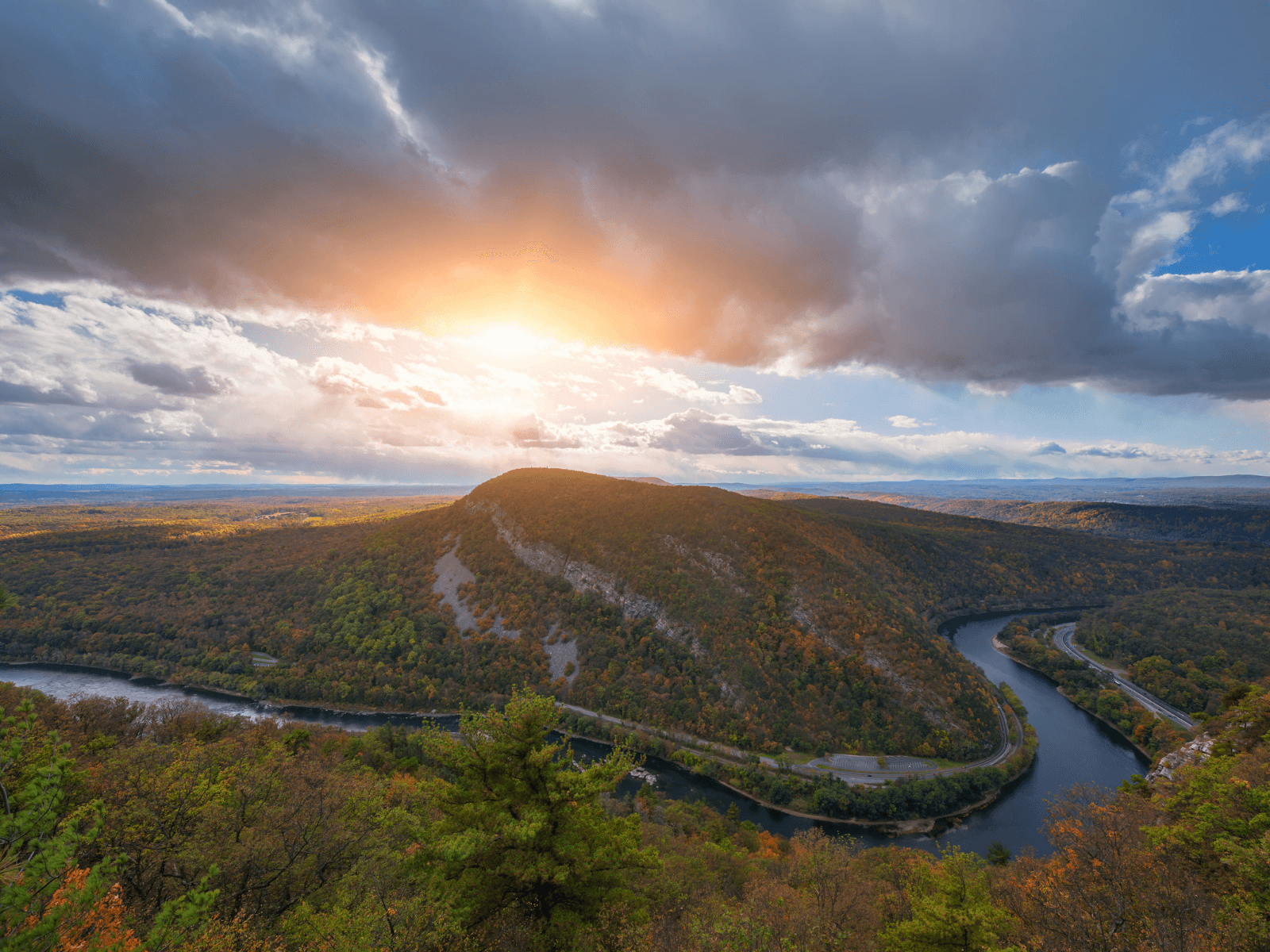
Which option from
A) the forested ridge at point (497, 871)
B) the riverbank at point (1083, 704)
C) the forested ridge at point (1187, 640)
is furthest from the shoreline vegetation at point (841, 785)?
the forested ridge at point (1187, 640)

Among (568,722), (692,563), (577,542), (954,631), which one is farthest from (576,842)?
(954,631)

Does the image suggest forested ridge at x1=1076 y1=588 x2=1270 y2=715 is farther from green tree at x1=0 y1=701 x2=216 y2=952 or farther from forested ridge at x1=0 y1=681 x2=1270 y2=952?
green tree at x1=0 y1=701 x2=216 y2=952

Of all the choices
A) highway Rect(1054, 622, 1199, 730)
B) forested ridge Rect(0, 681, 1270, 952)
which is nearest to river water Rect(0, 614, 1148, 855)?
highway Rect(1054, 622, 1199, 730)

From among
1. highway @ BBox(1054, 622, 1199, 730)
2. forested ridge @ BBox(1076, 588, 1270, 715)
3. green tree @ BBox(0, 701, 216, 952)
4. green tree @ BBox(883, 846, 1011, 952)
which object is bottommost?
highway @ BBox(1054, 622, 1199, 730)

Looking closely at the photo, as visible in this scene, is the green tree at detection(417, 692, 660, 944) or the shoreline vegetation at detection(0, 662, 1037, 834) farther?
the shoreline vegetation at detection(0, 662, 1037, 834)

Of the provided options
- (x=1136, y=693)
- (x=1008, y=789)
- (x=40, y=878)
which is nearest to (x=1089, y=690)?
(x=1136, y=693)

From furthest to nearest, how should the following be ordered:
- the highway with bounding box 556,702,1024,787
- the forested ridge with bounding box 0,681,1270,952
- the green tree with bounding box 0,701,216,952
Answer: the highway with bounding box 556,702,1024,787 < the forested ridge with bounding box 0,681,1270,952 < the green tree with bounding box 0,701,216,952
